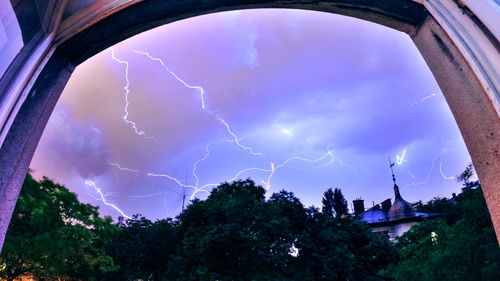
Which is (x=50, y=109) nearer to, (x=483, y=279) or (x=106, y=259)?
(x=483, y=279)

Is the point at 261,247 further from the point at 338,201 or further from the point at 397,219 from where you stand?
the point at 338,201

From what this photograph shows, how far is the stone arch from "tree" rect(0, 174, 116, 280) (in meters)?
9.18

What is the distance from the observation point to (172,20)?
2.03 m

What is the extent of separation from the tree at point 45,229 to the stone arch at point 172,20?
9181 millimetres

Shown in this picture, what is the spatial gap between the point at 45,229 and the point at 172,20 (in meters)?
11.1

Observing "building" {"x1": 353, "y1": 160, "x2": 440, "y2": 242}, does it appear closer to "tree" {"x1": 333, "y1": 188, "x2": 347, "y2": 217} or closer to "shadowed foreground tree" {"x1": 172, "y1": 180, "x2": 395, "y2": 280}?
"shadowed foreground tree" {"x1": 172, "y1": 180, "x2": 395, "y2": 280}

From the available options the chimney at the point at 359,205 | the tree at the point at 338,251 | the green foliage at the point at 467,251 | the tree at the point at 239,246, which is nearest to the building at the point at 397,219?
the chimney at the point at 359,205

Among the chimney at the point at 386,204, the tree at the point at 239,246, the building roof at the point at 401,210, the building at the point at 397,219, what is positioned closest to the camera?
the tree at the point at 239,246

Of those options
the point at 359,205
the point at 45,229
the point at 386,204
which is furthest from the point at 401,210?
the point at 45,229

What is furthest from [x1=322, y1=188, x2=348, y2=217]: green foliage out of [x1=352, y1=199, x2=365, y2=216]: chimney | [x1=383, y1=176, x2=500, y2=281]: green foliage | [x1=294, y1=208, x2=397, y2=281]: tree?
[x1=383, y1=176, x2=500, y2=281]: green foliage

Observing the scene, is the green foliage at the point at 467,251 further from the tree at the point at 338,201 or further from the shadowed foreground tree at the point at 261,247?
the tree at the point at 338,201

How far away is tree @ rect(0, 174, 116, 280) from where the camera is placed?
916 cm

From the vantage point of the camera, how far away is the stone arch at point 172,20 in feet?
4.36

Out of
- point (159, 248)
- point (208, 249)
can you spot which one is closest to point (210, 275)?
point (208, 249)
